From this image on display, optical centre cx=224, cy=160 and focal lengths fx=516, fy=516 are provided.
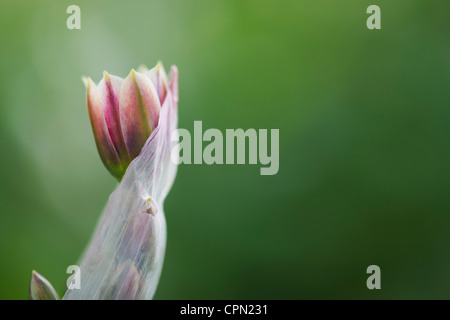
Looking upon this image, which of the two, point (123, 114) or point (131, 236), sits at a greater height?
point (123, 114)

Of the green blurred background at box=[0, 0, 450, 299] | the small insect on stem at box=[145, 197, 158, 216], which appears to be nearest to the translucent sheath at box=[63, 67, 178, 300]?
the small insect on stem at box=[145, 197, 158, 216]

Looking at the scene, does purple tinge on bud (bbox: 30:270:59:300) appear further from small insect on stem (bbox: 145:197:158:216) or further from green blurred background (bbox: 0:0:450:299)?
green blurred background (bbox: 0:0:450:299)

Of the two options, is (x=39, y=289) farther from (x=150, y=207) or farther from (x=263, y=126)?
(x=263, y=126)

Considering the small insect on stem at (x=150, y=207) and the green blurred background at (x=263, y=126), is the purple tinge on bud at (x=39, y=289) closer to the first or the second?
the small insect on stem at (x=150, y=207)

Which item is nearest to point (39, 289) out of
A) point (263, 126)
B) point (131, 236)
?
point (131, 236)
